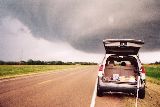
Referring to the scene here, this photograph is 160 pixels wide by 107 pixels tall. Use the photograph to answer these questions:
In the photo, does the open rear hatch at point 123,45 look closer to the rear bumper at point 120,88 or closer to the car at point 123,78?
the car at point 123,78

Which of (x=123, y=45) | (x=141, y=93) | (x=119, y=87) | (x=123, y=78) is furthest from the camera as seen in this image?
(x=123, y=78)

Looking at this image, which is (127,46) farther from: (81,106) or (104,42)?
(81,106)

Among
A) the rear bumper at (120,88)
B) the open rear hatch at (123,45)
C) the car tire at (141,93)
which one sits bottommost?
the car tire at (141,93)

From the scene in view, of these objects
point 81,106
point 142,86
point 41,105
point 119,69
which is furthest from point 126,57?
point 41,105

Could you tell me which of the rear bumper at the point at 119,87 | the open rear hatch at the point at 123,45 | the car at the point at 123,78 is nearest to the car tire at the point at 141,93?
the car at the point at 123,78

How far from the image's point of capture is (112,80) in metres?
10.5

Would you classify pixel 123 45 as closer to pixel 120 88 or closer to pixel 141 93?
pixel 120 88

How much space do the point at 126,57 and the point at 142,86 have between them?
1.73m

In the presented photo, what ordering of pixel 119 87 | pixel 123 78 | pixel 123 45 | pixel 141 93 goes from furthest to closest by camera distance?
pixel 123 78, pixel 141 93, pixel 119 87, pixel 123 45

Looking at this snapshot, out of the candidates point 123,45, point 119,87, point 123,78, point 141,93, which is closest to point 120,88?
point 119,87

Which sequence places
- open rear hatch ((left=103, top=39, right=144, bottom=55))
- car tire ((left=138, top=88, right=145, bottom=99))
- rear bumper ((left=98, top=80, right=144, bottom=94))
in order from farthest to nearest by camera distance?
1. car tire ((left=138, top=88, right=145, bottom=99))
2. rear bumper ((left=98, top=80, right=144, bottom=94))
3. open rear hatch ((left=103, top=39, right=144, bottom=55))

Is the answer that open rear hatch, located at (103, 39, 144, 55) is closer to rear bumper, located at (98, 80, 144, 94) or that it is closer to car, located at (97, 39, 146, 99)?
car, located at (97, 39, 146, 99)

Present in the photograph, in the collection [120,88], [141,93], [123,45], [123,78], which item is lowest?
[141,93]

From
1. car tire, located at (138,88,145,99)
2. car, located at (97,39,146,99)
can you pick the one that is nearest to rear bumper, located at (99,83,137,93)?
car, located at (97,39,146,99)
